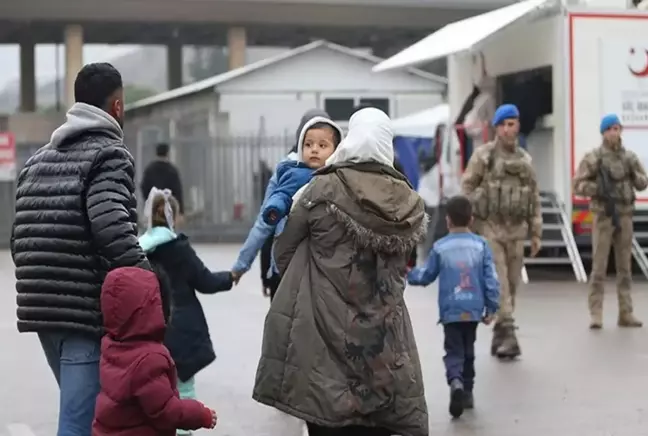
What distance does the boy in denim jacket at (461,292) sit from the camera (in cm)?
780

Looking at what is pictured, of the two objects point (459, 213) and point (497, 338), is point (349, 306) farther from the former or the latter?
point (497, 338)

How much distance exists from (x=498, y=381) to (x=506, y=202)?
1.72 m

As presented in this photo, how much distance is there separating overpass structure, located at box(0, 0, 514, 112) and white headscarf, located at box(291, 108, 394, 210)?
3243cm

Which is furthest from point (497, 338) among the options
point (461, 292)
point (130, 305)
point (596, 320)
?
point (130, 305)

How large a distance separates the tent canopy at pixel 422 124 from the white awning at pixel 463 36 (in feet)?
13.0

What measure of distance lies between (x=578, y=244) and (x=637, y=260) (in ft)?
2.60

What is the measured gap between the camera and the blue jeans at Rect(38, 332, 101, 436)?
4781mm

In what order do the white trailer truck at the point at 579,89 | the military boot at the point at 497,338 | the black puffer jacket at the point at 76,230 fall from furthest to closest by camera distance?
the white trailer truck at the point at 579,89 < the military boot at the point at 497,338 < the black puffer jacket at the point at 76,230

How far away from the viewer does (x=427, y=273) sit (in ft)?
25.7

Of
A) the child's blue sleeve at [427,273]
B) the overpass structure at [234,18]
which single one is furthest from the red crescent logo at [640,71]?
the overpass structure at [234,18]

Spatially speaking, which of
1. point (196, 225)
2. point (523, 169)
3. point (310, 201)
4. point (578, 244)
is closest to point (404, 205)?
point (310, 201)

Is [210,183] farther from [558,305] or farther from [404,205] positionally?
[404,205]

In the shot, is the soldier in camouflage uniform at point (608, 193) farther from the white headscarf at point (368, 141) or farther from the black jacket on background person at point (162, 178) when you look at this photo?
the black jacket on background person at point (162, 178)

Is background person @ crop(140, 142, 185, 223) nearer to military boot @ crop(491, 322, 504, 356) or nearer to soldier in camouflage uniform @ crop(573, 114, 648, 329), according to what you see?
soldier in camouflage uniform @ crop(573, 114, 648, 329)
